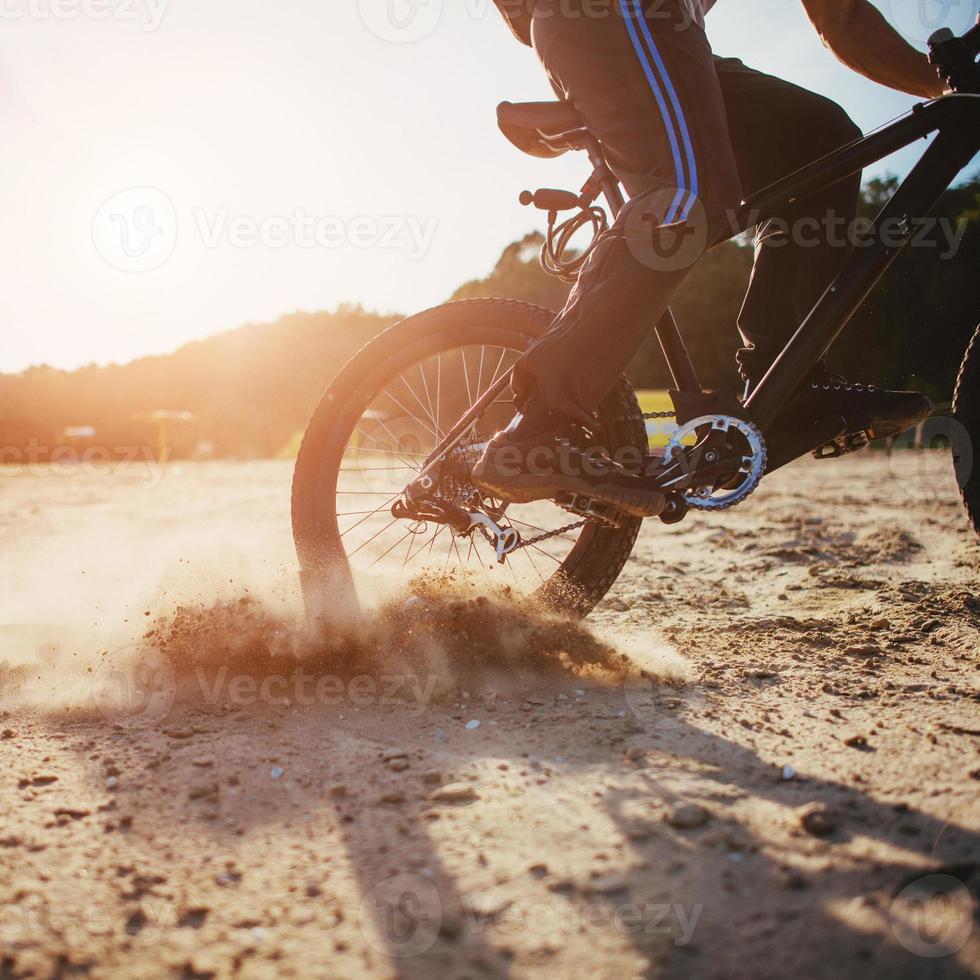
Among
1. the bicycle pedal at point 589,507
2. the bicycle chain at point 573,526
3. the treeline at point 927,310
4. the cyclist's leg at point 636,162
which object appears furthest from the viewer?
the treeline at point 927,310

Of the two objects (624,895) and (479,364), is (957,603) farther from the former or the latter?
(624,895)

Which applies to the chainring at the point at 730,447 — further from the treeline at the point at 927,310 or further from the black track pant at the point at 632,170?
the black track pant at the point at 632,170

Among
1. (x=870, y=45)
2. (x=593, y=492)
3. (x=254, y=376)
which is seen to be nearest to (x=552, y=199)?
(x=593, y=492)

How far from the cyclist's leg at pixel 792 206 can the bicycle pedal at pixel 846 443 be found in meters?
0.32

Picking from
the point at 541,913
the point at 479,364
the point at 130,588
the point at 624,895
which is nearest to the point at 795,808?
the point at 624,895

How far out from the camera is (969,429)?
226 centimetres

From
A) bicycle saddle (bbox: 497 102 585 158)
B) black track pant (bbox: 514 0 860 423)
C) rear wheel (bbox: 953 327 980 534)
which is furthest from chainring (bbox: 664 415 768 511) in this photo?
bicycle saddle (bbox: 497 102 585 158)

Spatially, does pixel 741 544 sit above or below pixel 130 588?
below

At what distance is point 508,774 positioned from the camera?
1.57 m

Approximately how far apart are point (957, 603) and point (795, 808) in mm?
1807

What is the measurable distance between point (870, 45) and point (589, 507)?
1.79 meters

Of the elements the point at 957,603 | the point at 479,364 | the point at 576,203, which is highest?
the point at 576,203

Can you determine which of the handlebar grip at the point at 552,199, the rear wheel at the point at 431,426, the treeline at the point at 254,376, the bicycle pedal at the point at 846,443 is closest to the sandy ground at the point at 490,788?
the rear wheel at the point at 431,426

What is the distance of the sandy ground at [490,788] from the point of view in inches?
42.1
